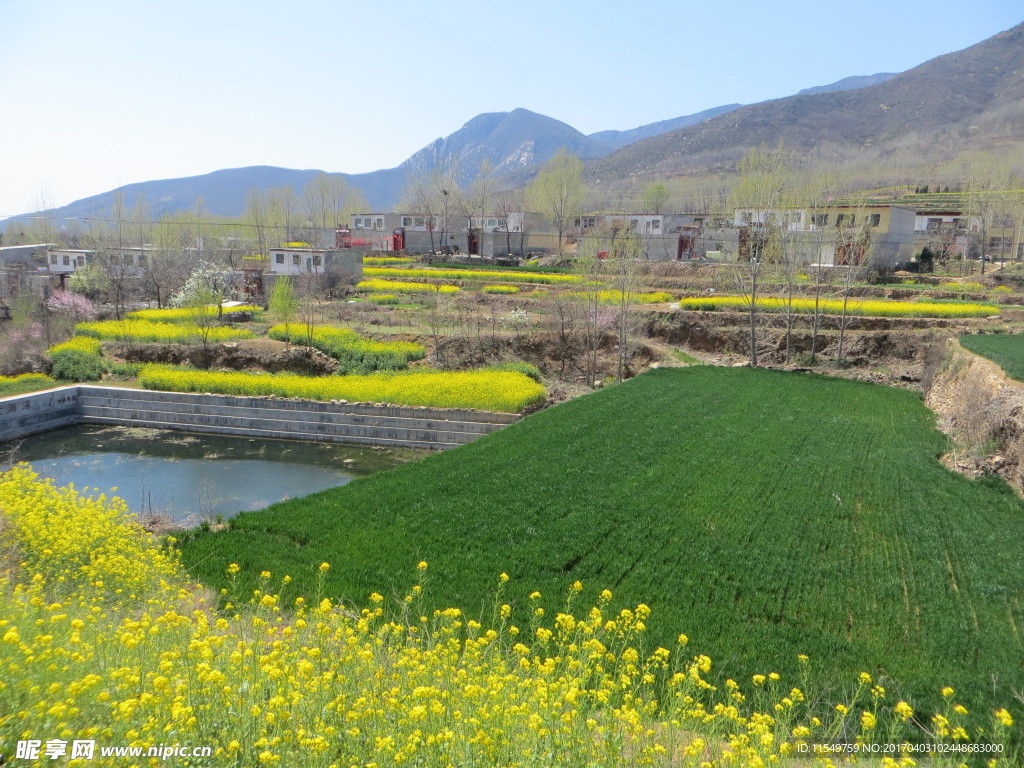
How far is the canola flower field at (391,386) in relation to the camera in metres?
21.6

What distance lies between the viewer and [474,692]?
4.67 metres

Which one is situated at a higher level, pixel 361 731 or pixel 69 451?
pixel 361 731

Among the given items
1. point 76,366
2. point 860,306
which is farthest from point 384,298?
point 860,306

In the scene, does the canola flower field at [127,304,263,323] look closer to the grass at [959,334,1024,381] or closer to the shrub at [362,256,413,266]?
the shrub at [362,256,413,266]

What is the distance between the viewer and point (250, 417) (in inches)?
867

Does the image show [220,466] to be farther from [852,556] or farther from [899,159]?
[899,159]

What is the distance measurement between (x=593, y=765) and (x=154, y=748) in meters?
2.71

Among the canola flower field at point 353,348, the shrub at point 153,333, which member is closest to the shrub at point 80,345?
the shrub at point 153,333

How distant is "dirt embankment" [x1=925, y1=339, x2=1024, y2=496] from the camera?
13.4m

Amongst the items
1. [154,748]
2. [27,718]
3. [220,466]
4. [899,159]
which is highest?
[899,159]

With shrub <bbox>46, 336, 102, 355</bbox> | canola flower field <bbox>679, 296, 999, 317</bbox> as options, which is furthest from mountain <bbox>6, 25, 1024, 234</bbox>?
shrub <bbox>46, 336, 102, 355</bbox>

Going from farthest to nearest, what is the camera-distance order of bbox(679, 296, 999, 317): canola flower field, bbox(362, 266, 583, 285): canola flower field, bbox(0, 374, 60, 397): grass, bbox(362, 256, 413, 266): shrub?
bbox(362, 256, 413, 266): shrub, bbox(362, 266, 583, 285): canola flower field, bbox(679, 296, 999, 317): canola flower field, bbox(0, 374, 60, 397): grass

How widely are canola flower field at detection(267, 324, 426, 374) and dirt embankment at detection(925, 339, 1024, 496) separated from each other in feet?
59.7

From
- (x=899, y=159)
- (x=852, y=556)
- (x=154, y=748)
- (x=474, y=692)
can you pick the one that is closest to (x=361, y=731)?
(x=474, y=692)
